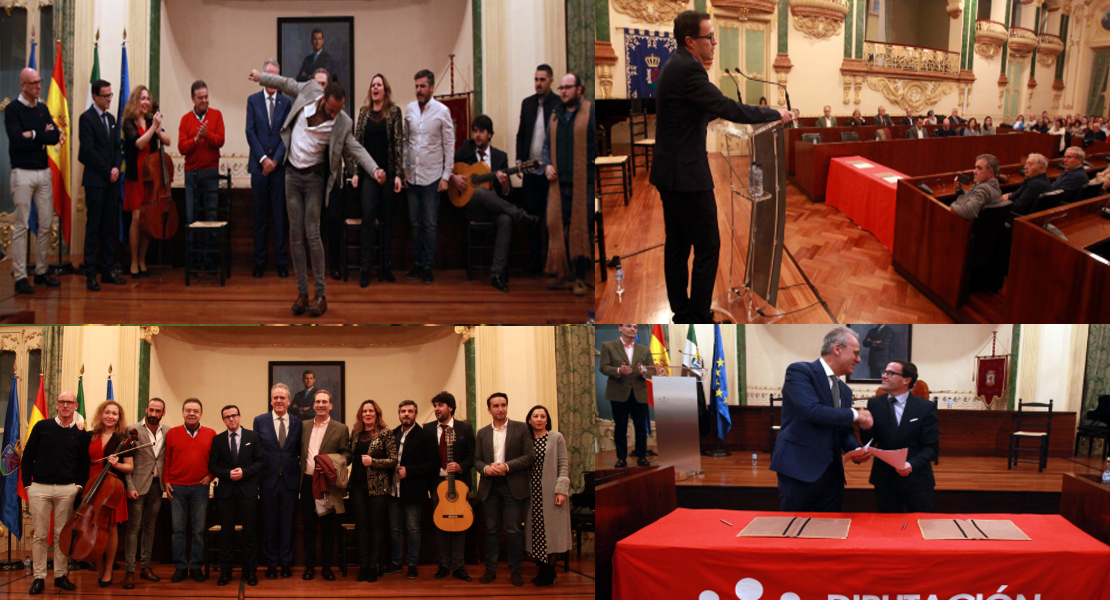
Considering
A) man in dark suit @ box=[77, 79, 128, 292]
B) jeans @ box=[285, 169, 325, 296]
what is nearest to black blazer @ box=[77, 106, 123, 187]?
man in dark suit @ box=[77, 79, 128, 292]

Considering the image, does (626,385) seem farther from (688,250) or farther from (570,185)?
(570,185)

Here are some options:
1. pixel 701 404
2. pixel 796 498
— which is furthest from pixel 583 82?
pixel 701 404

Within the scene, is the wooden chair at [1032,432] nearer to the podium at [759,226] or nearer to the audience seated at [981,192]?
the audience seated at [981,192]

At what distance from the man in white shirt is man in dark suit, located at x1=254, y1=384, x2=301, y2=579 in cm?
171

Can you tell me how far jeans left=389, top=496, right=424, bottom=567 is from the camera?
4121mm

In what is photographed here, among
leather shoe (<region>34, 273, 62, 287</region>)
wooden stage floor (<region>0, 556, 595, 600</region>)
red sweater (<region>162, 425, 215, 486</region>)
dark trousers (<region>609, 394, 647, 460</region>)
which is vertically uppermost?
leather shoe (<region>34, 273, 62, 287</region>)

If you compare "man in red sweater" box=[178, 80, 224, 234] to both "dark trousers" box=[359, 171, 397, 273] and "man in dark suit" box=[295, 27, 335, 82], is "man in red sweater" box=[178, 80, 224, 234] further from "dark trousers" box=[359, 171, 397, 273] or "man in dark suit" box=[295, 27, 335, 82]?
"dark trousers" box=[359, 171, 397, 273]

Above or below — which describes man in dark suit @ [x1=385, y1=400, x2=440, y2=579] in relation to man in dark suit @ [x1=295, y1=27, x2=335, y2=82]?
below

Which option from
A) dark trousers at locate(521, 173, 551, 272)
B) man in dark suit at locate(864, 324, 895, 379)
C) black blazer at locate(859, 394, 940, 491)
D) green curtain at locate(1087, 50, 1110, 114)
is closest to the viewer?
dark trousers at locate(521, 173, 551, 272)

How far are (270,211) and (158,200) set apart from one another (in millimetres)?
409

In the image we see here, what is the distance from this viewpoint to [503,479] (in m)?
4.04

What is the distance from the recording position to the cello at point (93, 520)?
372 centimetres

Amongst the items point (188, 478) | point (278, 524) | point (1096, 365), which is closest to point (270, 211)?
point (188, 478)

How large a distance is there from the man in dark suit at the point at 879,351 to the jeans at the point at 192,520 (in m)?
4.50
